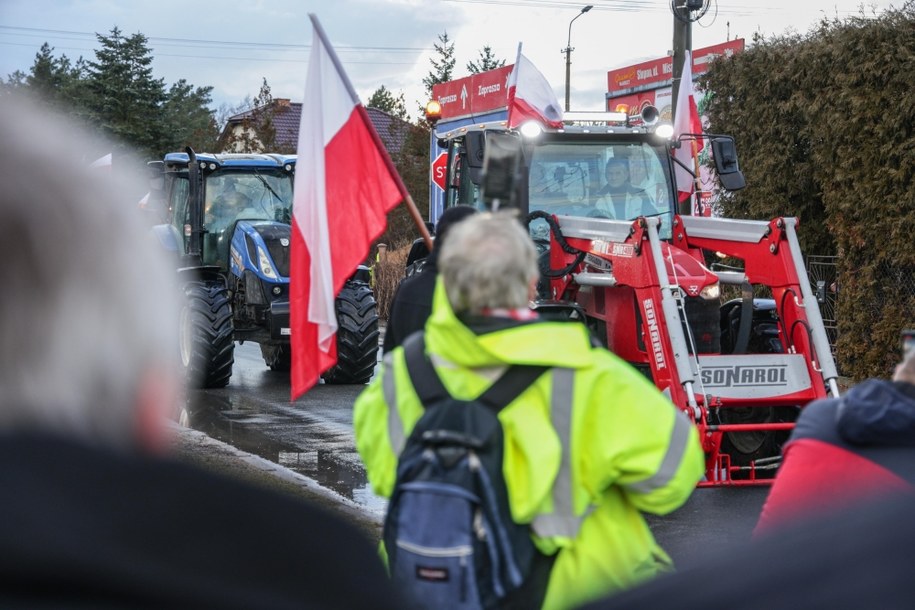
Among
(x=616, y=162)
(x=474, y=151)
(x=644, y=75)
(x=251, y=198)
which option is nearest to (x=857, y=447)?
(x=474, y=151)

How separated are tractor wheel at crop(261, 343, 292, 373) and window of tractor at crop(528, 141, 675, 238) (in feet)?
20.9

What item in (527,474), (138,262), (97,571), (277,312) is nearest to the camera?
(97,571)

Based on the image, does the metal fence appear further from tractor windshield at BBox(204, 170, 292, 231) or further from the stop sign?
tractor windshield at BBox(204, 170, 292, 231)

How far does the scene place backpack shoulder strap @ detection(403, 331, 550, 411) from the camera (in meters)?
2.66

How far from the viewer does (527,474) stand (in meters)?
2.62

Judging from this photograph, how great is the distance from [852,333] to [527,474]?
40.6 feet

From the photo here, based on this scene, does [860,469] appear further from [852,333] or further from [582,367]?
[852,333]

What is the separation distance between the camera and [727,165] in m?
9.56

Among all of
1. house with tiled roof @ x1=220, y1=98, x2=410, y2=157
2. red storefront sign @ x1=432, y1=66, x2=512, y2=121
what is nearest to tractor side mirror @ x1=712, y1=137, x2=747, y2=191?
red storefront sign @ x1=432, y1=66, x2=512, y2=121

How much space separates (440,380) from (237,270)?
12.6m

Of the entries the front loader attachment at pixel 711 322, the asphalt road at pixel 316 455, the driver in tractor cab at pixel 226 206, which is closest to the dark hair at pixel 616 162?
the front loader attachment at pixel 711 322

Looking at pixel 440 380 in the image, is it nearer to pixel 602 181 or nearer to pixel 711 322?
pixel 711 322

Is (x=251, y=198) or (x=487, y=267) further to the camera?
(x=251, y=198)

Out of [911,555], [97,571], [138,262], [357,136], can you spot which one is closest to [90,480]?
[97,571]
